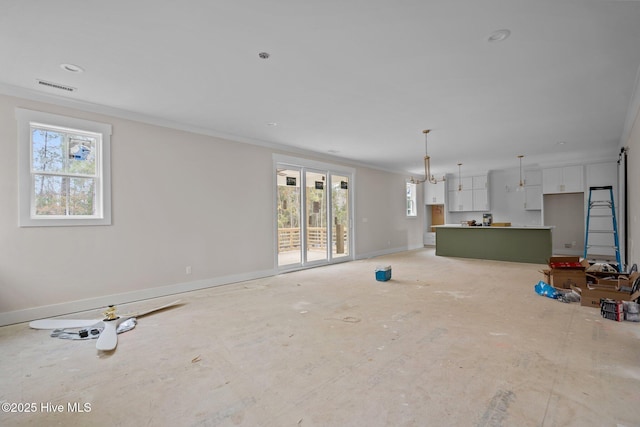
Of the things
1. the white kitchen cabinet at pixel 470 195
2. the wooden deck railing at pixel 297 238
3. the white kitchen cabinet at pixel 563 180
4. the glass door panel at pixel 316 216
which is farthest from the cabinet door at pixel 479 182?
the wooden deck railing at pixel 297 238

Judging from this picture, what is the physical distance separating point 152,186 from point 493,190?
33.4 ft

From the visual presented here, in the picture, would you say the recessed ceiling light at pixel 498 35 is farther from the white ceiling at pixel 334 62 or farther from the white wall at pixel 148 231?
the white wall at pixel 148 231

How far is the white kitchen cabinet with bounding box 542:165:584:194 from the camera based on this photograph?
8.63 m

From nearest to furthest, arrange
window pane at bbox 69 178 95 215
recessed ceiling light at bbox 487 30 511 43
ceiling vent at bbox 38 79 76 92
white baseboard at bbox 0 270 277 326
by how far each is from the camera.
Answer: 1. recessed ceiling light at bbox 487 30 511 43
2. ceiling vent at bbox 38 79 76 92
3. white baseboard at bbox 0 270 277 326
4. window pane at bbox 69 178 95 215

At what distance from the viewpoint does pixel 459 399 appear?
200 centimetres

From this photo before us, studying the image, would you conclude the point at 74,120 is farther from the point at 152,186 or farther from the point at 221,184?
the point at 221,184

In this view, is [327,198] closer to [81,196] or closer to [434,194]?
[81,196]

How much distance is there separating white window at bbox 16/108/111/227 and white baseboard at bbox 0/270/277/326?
1.01 meters

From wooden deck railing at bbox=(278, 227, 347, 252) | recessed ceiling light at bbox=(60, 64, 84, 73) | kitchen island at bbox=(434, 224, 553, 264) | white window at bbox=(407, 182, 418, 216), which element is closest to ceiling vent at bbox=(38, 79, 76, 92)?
recessed ceiling light at bbox=(60, 64, 84, 73)

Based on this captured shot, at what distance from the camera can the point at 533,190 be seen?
31.4 ft

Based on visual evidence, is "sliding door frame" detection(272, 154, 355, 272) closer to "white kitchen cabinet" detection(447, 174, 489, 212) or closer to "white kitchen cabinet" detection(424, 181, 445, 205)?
"white kitchen cabinet" detection(424, 181, 445, 205)

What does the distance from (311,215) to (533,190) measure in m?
7.25

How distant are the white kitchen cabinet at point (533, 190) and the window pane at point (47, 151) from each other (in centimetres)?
1130

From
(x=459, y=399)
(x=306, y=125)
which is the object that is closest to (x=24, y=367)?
(x=459, y=399)
